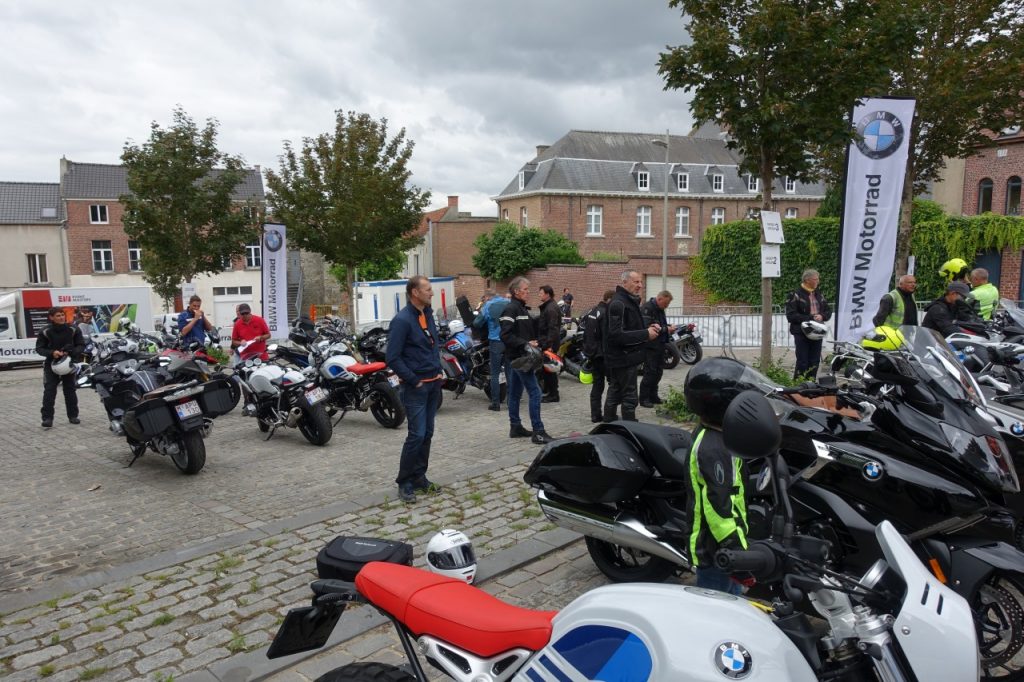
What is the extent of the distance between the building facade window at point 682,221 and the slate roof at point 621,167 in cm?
110

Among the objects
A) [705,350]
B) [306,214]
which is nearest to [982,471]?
[705,350]

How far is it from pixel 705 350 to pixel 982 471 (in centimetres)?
1493

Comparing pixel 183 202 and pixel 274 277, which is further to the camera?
pixel 183 202

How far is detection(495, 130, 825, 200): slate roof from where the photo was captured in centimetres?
4859

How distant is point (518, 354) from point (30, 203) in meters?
47.4

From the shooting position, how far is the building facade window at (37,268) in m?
43.8

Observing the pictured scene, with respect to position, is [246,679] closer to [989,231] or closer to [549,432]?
[549,432]

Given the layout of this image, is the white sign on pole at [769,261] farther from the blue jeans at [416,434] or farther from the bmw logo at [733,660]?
the bmw logo at [733,660]

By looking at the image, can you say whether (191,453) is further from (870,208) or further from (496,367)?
(870,208)

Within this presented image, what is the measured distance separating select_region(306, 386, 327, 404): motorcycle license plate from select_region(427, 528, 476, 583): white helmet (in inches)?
239

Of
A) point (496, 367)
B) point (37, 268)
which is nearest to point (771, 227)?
point (496, 367)

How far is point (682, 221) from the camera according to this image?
51.2m

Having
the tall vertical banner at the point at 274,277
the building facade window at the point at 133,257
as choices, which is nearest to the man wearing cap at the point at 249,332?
the tall vertical banner at the point at 274,277

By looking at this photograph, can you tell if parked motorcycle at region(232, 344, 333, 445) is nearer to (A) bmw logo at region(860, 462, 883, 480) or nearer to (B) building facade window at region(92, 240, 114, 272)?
(A) bmw logo at region(860, 462, 883, 480)
